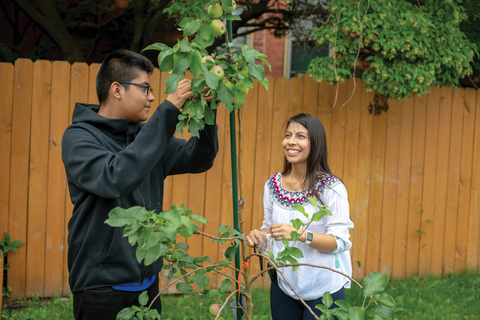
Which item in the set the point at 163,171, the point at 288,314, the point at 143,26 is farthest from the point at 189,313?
the point at 143,26

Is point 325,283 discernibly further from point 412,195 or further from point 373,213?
point 412,195

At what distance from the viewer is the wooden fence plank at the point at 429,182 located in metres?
4.41

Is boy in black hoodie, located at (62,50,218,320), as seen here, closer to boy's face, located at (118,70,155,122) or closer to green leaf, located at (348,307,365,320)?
boy's face, located at (118,70,155,122)

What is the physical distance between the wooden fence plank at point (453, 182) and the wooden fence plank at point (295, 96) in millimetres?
1791

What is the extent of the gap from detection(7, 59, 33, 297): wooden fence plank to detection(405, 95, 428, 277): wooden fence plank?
3.70 meters

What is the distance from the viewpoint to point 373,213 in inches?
168

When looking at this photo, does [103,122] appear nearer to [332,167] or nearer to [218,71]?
[218,71]

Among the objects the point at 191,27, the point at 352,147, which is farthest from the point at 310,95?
the point at 191,27

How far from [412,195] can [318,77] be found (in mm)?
1716

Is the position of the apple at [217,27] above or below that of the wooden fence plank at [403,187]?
above

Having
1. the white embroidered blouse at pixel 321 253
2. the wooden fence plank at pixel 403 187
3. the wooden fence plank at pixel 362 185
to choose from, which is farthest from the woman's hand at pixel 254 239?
the wooden fence plank at pixel 403 187

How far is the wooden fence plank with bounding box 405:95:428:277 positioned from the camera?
4363mm

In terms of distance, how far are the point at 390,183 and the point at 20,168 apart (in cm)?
349

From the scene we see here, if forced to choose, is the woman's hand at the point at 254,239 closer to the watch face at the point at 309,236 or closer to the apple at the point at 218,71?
the watch face at the point at 309,236
